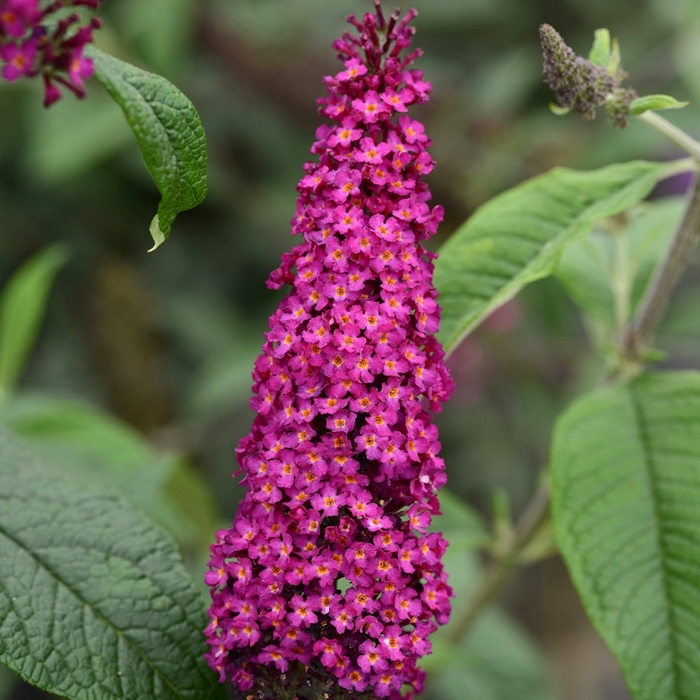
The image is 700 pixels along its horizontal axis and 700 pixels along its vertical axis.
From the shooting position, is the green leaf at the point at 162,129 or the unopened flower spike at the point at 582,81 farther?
the unopened flower spike at the point at 582,81

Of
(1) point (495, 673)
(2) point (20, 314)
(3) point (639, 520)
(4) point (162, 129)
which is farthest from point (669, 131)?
(1) point (495, 673)

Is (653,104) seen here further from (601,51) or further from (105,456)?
(105,456)

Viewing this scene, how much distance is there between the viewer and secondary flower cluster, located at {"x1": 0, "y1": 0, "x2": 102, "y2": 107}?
0.69 m

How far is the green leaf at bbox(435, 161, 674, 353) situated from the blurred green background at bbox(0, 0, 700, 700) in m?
1.33

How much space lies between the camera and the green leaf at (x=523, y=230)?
1.14 meters

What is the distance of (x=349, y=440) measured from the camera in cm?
86

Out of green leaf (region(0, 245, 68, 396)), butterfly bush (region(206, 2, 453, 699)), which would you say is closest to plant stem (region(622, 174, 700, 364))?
butterfly bush (region(206, 2, 453, 699))

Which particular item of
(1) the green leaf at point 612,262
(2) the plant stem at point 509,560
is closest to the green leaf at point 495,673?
(2) the plant stem at point 509,560

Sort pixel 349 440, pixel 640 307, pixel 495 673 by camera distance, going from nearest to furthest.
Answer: pixel 349 440 < pixel 640 307 < pixel 495 673

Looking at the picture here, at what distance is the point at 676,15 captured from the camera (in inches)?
123

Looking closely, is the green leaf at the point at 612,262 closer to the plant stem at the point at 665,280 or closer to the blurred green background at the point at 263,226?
the plant stem at the point at 665,280

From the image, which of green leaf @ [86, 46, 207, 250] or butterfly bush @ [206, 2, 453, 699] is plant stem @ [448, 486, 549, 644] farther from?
green leaf @ [86, 46, 207, 250]

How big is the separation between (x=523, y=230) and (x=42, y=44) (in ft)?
2.19

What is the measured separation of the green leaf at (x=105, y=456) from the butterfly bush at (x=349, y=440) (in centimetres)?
64
